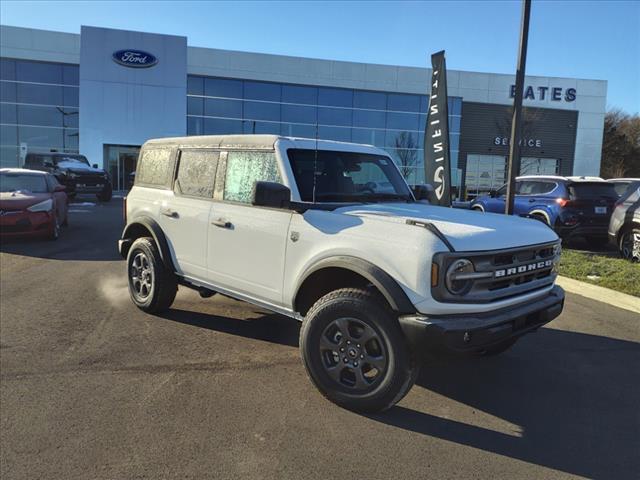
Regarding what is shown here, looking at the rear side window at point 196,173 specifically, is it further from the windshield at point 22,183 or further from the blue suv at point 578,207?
the blue suv at point 578,207

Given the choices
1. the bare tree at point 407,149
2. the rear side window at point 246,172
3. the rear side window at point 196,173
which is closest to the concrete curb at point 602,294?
the rear side window at point 246,172

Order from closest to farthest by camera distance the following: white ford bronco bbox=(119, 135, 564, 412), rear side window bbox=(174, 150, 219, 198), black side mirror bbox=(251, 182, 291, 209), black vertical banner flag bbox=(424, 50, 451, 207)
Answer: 1. white ford bronco bbox=(119, 135, 564, 412)
2. black side mirror bbox=(251, 182, 291, 209)
3. rear side window bbox=(174, 150, 219, 198)
4. black vertical banner flag bbox=(424, 50, 451, 207)

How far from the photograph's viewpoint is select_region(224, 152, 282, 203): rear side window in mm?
4471

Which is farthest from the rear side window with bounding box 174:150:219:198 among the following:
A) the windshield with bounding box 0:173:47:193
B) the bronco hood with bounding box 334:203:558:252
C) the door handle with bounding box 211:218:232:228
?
the windshield with bounding box 0:173:47:193

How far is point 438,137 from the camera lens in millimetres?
10914

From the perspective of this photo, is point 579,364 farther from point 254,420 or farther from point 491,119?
point 491,119

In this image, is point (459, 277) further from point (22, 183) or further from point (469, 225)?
point (22, 183)

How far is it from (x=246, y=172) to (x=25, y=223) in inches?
Result: 309

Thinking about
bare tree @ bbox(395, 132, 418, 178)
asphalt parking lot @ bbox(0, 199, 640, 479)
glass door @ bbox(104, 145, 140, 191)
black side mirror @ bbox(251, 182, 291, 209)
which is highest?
bare tree @ bbox(395, 132, 418, 178)

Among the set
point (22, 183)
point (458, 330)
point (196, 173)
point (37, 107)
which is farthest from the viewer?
point (37, 107)

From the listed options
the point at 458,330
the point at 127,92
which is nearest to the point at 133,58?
the point at 127,92

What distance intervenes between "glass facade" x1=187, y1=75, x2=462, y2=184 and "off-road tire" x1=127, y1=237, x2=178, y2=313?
27.7 meters

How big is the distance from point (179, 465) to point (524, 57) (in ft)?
29.8

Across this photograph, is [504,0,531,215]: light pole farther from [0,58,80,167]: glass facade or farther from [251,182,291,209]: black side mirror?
[0,58,80,167]: glass facade
